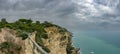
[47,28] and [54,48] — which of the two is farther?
[47,28]

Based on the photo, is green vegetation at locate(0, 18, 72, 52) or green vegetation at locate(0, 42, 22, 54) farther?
green vegetation at locate(0, 18, 72, 52)

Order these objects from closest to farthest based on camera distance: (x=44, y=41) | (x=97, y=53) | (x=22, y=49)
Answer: (x=22, y=49)
(x=44, y=41)
(x=97, y=53)

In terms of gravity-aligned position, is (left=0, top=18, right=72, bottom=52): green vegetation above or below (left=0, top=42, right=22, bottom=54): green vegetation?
above

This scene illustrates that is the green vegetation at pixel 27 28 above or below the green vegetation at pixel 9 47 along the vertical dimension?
above

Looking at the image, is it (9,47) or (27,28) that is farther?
(27,28)

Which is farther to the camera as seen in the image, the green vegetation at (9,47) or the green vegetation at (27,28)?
the green vegetation at (27,28)

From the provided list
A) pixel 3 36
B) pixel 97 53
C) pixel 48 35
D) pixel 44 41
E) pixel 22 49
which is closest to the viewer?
pixel 22 49

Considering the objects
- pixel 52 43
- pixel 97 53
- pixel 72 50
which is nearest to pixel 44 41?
pixel 52 43

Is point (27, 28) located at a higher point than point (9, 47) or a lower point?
higher

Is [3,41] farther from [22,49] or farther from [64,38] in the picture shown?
[64,38]

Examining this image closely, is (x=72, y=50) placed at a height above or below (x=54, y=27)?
below

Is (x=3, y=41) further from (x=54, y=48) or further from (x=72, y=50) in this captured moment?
(x=72, y=50)
